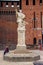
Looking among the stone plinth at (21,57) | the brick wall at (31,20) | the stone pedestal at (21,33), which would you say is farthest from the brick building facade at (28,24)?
the stone plinth at (21,57)

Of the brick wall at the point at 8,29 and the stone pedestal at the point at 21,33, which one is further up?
the stone pedestal at the point at 21,33

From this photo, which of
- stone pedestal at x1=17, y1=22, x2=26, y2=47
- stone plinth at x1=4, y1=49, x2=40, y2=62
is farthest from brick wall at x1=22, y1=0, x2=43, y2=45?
stone plinth at x1=4, y1=49, x2=40, y2=62

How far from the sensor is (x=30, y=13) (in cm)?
3622

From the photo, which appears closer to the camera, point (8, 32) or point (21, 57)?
point (21, 57)

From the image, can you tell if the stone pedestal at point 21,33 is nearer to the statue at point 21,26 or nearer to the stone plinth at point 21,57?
the statue at point 21,26

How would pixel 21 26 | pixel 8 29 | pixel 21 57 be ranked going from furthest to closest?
pixel 8 29
pixel 21 26
pixel 21 57

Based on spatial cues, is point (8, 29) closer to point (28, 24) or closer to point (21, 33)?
point (28, 24)

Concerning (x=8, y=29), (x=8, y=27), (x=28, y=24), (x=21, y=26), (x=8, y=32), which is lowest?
(x=8, y=32)

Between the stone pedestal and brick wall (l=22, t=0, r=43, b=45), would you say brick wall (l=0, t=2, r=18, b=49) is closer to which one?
brick wall (l=22, t=0, r=43, b=45)

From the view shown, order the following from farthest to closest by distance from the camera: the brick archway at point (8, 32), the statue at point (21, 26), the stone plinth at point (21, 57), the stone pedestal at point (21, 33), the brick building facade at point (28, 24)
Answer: the brick archway at point (8, 32) < the brick building facade at point (28, 24) < the stone pedestal at point (21, 33) < the statue at point (21, 26) < the stone plinth at point (21, 57)

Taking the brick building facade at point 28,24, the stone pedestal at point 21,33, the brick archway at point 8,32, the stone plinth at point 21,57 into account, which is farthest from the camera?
the brick archway at point 8,32

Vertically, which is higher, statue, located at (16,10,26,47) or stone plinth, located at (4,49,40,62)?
statue, located at (16,10,26,47)

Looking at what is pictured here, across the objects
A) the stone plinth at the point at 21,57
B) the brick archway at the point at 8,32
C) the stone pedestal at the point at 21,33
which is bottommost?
the brick archway at the point at 8,32

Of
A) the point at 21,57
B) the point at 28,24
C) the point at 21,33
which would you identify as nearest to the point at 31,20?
the point at 28,24
